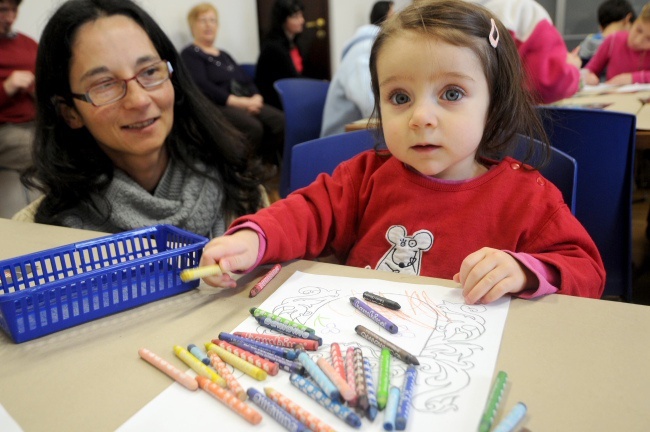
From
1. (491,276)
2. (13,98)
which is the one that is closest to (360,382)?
(491,276)

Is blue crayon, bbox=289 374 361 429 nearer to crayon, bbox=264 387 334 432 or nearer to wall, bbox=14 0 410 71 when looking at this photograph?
crayon, bbox=264 387 334 432

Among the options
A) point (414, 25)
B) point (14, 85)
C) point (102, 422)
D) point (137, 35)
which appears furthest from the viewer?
point (14, 85)

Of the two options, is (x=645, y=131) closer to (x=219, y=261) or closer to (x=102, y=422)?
(x=219, y=261)

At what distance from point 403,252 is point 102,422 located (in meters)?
0.60

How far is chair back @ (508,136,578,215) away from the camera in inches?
40.2

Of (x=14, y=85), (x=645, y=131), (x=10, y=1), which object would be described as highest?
(x=10, y=1)

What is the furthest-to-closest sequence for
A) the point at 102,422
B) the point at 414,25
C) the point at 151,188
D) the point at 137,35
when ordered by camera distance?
1. the point at 151,188
2. the point at 137,35
3. the point at 414,25
4. the point at 102,422

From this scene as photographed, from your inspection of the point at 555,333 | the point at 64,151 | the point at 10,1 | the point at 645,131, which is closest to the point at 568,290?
the point at 555,333

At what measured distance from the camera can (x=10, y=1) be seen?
99.4 inches

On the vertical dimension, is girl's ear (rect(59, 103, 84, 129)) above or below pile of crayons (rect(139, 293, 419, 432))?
above

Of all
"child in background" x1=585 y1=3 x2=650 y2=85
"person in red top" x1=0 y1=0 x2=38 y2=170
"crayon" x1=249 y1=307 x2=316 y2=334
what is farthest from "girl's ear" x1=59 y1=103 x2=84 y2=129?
"child in background" x1=585 y1=3 x2=650 y2=85

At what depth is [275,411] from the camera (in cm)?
49

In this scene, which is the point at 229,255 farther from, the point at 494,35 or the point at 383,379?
the point at 494,35

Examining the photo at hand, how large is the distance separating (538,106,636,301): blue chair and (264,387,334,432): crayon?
3.25 feet
